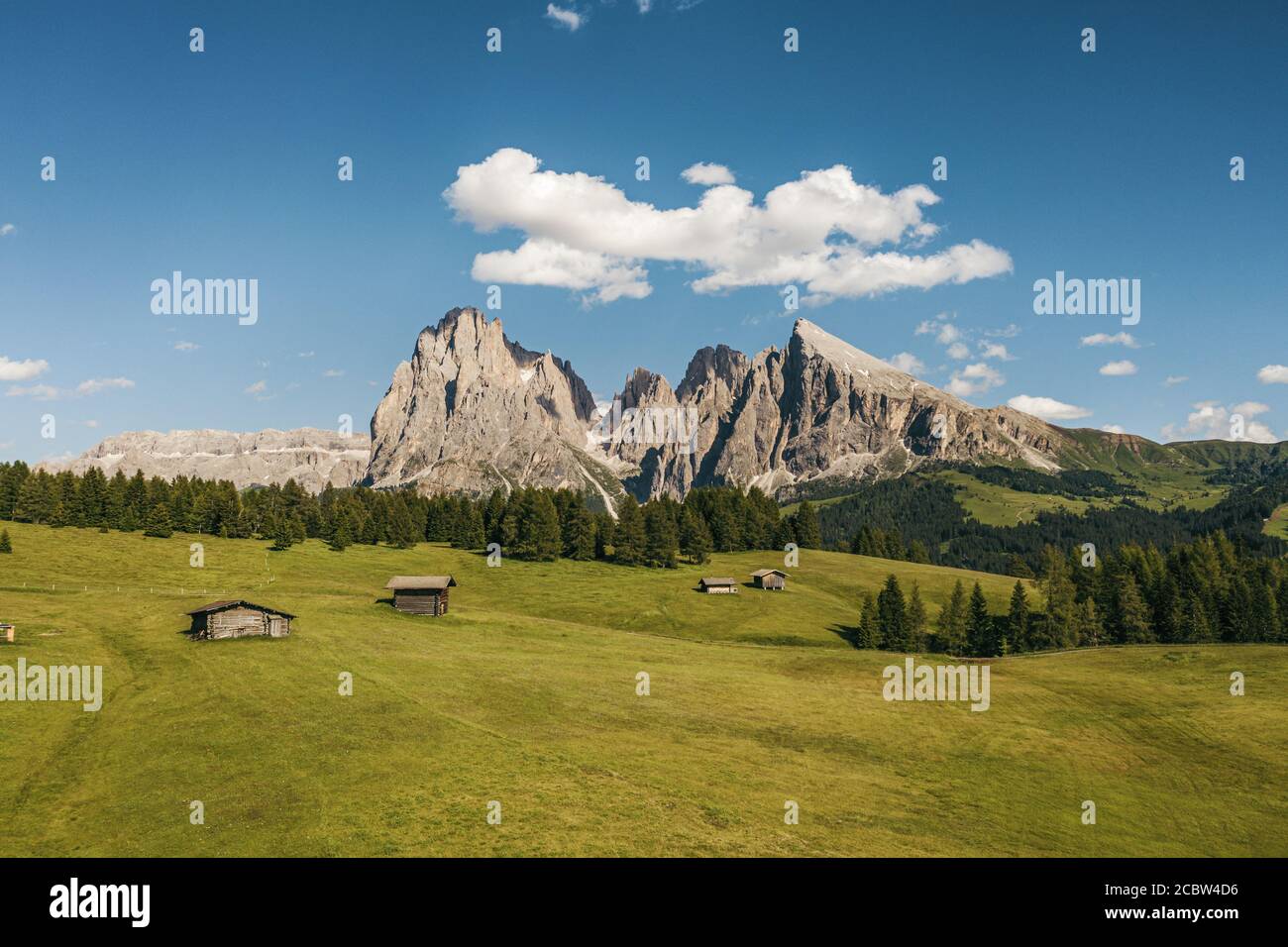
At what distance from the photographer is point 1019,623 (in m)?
105

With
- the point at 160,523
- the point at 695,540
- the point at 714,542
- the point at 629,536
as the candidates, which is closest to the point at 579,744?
the point at 629,536

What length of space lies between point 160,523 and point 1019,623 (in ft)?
437

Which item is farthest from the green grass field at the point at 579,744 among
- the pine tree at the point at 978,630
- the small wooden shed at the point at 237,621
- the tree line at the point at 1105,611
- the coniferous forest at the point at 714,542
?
the coniferous forest at the point at 714,542

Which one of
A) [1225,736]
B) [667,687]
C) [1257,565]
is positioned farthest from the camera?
[1257,565]

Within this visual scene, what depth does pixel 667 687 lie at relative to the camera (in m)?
62.7

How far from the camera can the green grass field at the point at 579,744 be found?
32719mm

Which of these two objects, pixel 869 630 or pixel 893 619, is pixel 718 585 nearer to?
pixel 869 630

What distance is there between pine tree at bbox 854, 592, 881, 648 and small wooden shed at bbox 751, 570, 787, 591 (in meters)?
21.0

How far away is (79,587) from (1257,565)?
16344 cm

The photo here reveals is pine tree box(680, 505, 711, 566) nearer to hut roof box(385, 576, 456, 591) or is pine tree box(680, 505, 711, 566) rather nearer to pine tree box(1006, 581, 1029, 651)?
pine tree box(1006, 581, 1029, 651)

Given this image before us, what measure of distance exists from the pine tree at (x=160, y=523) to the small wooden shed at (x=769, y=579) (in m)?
96.0
